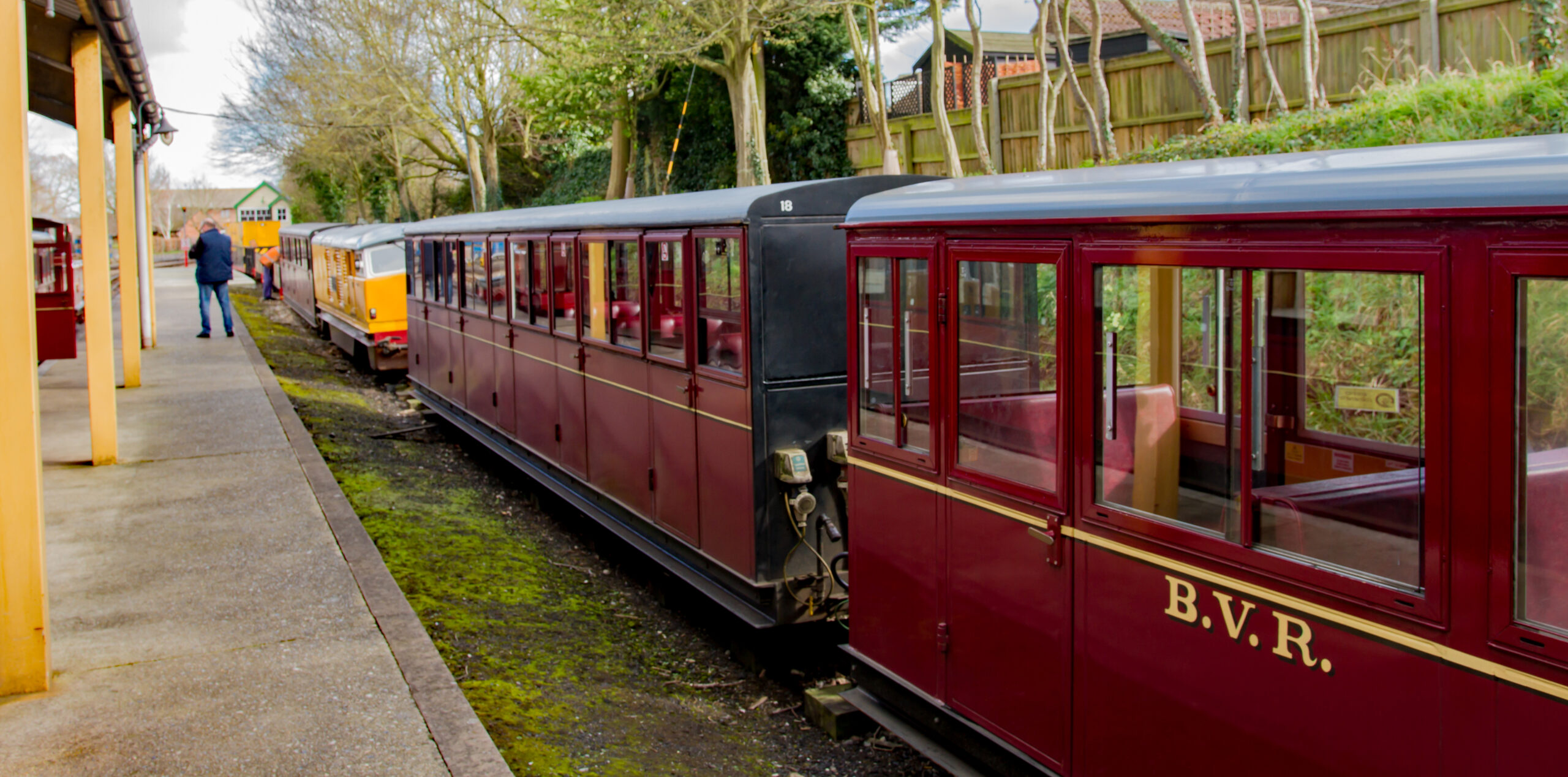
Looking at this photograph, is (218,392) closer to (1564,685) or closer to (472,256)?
(472,256)

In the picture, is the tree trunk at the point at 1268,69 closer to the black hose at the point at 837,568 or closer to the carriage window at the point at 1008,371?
the black hose at the point at 837,568

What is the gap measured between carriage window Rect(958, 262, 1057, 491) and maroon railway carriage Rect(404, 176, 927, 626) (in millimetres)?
1559

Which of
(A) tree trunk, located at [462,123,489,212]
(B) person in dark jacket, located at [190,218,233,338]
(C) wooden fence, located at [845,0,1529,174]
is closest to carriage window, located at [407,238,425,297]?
(B) person in dark jacket, located at [190,218,233,338]

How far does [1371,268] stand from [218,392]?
1338cm

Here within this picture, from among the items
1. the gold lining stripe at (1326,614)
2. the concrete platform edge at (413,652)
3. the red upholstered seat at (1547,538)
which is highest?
the red upholstered seat at (1547,538)

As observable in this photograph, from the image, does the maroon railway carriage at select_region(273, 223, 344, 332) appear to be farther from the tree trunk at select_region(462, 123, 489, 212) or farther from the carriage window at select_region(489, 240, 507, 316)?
the carriage window at select_region(489, 240, 507, 316)

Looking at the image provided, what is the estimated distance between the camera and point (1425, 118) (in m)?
9.21

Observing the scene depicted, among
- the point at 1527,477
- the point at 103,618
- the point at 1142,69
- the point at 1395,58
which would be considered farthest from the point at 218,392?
the point at 1527,477

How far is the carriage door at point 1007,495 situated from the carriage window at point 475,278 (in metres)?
7.08

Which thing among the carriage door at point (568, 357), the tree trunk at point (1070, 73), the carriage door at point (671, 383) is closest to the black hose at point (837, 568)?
the carriage door at point (671, 383)

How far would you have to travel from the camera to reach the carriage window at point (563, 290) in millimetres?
8297

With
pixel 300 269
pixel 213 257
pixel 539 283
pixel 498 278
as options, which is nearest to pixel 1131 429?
pixel 539 283

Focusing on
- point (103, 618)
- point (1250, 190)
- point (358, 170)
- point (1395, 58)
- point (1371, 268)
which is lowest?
point (103, 618)

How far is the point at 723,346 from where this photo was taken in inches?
244
